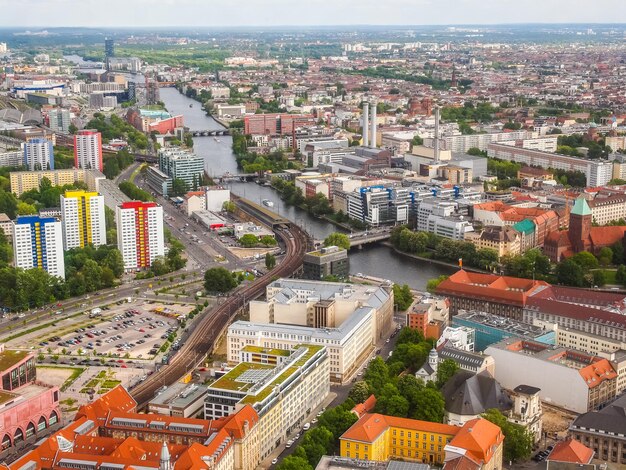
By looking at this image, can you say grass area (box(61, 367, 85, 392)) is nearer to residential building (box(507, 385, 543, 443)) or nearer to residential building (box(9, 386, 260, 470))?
residential building (box(9, 386, 260, 470))

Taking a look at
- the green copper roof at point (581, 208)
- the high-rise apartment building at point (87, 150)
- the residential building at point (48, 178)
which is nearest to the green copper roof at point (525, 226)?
the green copper roof at point (581, 208)

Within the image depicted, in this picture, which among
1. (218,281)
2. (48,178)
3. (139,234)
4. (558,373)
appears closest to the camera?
(558,373)

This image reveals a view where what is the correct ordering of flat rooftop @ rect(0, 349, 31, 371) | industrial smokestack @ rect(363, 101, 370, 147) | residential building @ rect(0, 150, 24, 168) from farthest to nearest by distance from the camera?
1. industrial smokestack @ rect(363, 101, 370, 147)
2. residential building @ rect(0, 150, 24, 168)
3. flat rooftop @ rect(0, 349, 31, 371)

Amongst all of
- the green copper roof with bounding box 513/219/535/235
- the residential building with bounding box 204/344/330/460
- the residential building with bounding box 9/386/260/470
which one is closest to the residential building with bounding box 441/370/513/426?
the residential building with bounding box 204/344/330/460

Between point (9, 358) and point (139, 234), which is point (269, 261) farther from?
point (9, 358)

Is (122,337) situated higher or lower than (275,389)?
lower

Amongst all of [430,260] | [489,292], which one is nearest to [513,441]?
[489,292]

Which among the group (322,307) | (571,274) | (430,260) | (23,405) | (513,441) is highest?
(322,307)
